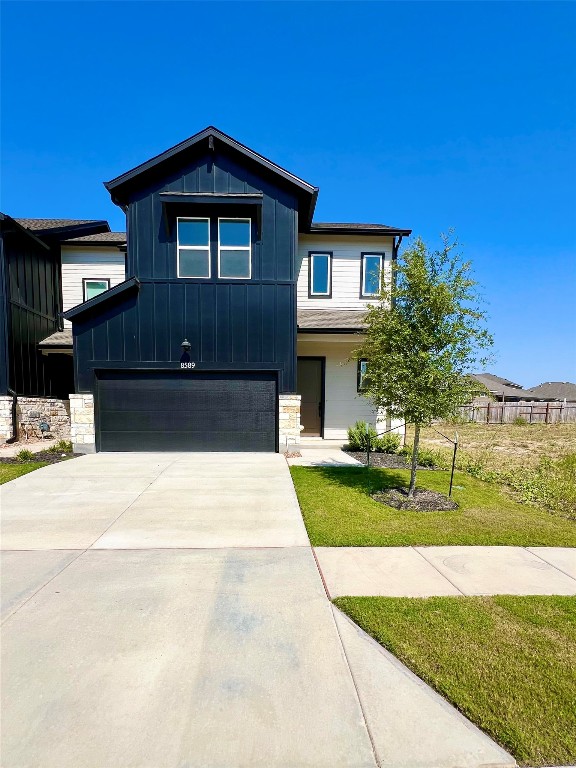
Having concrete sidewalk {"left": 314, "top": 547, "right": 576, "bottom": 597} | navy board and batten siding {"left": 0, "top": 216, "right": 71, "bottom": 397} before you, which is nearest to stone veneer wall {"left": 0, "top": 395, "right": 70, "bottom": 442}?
navy board and batten siding {"left": 0, "top": 216, "right": 71, "bottom": 397}

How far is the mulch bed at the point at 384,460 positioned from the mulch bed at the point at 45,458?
25.1 feet

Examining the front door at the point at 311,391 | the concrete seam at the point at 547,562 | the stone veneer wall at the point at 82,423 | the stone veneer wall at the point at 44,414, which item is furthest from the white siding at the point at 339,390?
the stone veneer wall at the point at 44,414

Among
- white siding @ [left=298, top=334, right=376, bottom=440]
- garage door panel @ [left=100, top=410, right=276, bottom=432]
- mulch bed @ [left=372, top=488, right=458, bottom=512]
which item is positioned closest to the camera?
mulch bed @ [left=372, top=488, right=458, bottom=512]

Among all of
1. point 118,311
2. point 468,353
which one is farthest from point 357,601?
point 118,311

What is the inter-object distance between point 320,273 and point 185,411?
22.2ft

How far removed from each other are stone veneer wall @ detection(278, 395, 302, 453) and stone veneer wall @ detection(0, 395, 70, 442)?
27.3 ft

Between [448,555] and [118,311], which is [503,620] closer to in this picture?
[448,555]

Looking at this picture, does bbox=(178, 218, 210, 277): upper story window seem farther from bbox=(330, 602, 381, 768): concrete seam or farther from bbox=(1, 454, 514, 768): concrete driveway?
bbox=(330, 602, 381, 768): concrete seam

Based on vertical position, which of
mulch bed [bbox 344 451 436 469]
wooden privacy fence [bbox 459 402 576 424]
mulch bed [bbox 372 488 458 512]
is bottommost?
wooden privacy fence [bbox 459 402 576 424]

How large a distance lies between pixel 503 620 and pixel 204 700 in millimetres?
2453

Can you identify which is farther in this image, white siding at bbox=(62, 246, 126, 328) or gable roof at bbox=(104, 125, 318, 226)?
white siding at bbox=(62, 246, 126, 328)

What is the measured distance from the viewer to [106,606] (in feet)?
10.8

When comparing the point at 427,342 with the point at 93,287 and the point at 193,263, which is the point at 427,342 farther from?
the point at 93,287

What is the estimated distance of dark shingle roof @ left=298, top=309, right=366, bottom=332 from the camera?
1143 centimetres
